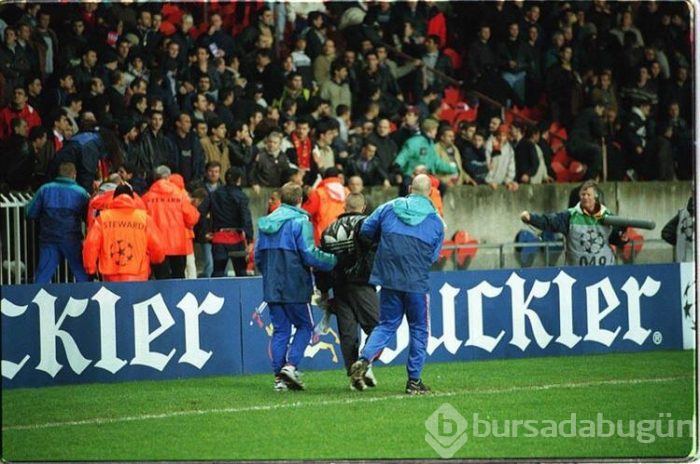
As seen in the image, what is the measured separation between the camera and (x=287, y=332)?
13.4 metres

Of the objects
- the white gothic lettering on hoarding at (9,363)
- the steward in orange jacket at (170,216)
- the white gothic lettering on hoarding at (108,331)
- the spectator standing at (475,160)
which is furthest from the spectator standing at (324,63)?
the white gothic lettering on hoarding at (9,363)

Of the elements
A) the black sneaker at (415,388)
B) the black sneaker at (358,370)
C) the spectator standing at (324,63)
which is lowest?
the black sneaker at (415,388)

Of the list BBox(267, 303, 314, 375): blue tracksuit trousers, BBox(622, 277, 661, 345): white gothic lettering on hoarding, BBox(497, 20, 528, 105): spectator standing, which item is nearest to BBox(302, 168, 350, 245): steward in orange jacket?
BBox(622, 277, 661, 345): white gothic lettering on hoarding

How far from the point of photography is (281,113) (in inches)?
755

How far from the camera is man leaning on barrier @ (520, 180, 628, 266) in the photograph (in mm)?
15594

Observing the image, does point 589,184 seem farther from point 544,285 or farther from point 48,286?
point 48,286

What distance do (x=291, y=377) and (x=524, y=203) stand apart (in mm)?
7833

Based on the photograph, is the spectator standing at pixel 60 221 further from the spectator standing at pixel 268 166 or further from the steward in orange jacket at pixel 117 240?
the spectator standing at pixel 268 166

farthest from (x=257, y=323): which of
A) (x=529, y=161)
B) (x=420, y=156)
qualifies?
(x=529, y=161)

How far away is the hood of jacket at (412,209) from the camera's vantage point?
12734 millimetres

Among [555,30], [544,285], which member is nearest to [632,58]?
[555,30]

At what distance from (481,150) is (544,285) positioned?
15.5 ft

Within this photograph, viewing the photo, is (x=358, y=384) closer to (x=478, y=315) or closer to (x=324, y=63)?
(x=478, y=315)

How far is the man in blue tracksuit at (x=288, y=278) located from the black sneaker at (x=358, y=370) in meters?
0.56
